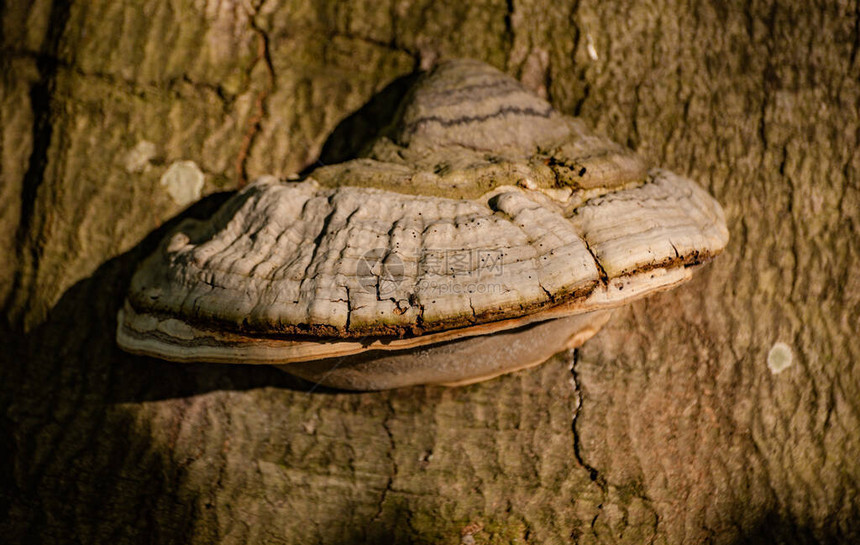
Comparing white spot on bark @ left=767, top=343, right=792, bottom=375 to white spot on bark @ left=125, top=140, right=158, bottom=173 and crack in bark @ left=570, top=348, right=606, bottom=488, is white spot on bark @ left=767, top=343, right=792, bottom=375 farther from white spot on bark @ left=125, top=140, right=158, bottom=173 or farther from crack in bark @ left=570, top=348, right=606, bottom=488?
white spot on bark @ left=125, top=140, right=158, bottom=173

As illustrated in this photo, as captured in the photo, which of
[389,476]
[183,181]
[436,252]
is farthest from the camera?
[183,181]

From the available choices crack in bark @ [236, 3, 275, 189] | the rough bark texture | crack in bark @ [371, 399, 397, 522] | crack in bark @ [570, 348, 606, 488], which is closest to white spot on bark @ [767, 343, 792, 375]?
the rough bark texture

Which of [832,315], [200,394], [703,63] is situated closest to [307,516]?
[200,394]

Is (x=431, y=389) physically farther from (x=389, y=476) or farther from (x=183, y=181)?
(x=183, y=181)

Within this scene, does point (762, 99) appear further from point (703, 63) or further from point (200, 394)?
point (200, 394)

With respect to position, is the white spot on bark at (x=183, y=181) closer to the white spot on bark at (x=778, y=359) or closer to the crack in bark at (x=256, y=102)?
the crack in bark at (x=256, y=102)

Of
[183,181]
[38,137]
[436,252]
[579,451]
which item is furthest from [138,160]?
[579,451]
